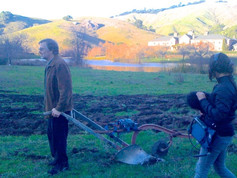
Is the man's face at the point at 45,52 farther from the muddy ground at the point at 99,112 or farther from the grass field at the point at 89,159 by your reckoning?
the muddy ground at the point at 99,112

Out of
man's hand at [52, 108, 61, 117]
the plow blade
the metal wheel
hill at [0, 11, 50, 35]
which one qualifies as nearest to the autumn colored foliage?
the metal wheel

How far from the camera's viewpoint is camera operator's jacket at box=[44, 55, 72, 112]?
4.41 m

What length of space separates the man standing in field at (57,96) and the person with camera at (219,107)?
7.37 ft

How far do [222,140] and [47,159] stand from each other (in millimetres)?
3552

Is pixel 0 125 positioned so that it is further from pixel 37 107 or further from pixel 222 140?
pixel 222 140

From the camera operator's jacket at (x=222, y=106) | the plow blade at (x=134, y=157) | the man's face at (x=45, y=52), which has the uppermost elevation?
the man's face at (x=45, y=52)

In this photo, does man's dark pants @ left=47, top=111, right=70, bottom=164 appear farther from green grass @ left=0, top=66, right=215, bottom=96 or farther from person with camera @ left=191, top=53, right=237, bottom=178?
A: green grass @ left=0, top=66, right=215, bottom=96

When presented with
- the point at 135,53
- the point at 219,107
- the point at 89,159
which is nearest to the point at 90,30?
the point at 135,53

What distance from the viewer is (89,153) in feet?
18.4

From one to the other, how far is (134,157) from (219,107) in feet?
8.15

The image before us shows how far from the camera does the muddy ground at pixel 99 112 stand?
8.12 metres

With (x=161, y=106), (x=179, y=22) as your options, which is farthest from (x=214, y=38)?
(x=179, y=22)

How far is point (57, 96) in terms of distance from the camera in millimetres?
4555

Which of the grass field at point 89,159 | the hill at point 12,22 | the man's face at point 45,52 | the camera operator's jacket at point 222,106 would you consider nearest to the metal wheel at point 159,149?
the grass field at point 89,159
